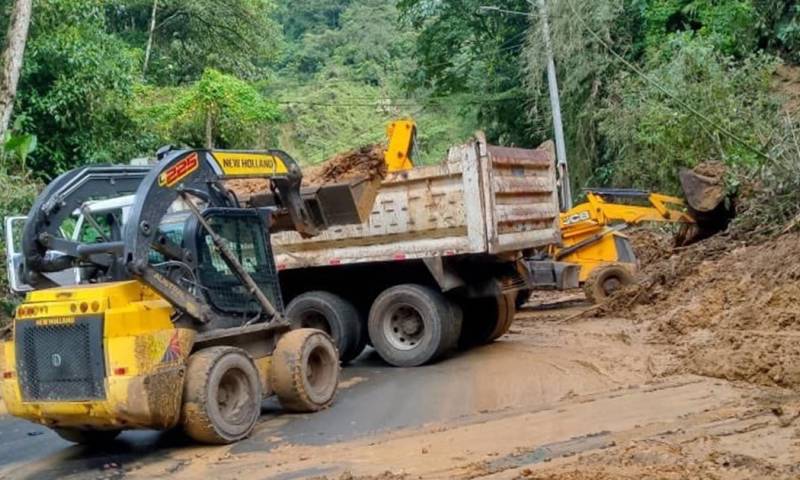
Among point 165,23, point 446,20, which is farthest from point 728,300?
point 165,23

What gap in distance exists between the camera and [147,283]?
25.1 feet

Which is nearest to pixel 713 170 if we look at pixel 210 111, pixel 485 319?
pixel 485 319

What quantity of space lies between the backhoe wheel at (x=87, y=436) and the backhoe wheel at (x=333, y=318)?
3.50 metres

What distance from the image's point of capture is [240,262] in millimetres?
9062

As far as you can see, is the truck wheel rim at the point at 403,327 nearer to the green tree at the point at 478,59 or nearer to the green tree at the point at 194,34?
the green tree at the point at 478,59

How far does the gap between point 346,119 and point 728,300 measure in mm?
37106

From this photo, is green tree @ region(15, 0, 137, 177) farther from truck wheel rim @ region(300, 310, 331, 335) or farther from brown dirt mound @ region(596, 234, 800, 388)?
brown dirt mound @ region(596, 234, 800, 388)

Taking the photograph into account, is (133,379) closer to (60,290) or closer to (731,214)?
(60,290)

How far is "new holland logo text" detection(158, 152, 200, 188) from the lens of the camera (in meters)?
7.96

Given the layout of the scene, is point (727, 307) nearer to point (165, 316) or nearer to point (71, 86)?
point (165, 316)

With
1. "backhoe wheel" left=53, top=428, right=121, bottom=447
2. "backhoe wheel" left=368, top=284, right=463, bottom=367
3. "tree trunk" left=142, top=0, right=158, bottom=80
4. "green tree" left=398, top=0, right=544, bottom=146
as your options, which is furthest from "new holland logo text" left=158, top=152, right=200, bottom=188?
"tree trunk" left=142, top=0, right=158, bottom=80

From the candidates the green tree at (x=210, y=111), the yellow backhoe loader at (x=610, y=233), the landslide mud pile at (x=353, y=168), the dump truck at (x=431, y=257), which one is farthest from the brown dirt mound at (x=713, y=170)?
the green tree at (x=210, y=111)

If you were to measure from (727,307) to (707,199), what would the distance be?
3.36m

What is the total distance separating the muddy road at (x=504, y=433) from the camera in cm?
643
